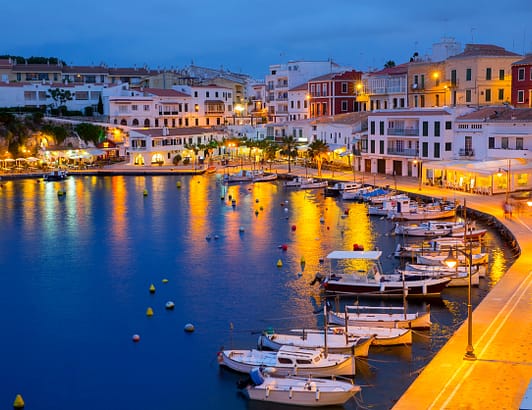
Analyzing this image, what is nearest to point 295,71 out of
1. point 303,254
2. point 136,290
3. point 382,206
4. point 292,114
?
point 292,114

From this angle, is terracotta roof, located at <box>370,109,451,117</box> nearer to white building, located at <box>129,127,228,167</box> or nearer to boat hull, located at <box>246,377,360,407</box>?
white building, located at <box>129,127,228,167</box>

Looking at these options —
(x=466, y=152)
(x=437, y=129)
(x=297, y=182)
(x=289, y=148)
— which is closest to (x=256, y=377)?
(x=466, y=152)

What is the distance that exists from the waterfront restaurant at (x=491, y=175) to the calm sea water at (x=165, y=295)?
29.2 feet

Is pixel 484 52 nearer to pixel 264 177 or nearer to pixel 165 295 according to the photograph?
pixel 264 177

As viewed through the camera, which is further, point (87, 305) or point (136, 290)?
point (136, 290)

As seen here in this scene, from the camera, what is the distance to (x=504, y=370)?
20750 millimetres

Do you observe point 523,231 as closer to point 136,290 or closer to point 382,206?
point 382,206

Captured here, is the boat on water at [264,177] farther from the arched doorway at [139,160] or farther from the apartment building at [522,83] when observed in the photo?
the apartment building at [522,83]

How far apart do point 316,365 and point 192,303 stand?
34.9 feet

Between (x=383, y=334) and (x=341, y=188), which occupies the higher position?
(x=341, y=188)

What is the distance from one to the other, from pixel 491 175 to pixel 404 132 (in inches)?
606

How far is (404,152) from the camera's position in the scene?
6900 centimetres

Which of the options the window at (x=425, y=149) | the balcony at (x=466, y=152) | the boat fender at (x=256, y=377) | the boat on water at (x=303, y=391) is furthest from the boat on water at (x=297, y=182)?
the boat on water at (x=303, y=391)

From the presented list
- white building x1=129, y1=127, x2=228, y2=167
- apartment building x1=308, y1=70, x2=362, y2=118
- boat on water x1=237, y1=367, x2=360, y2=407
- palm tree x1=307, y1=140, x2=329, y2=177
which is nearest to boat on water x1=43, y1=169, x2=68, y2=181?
white building x1=129, y1=127, x2=228, y2=167
